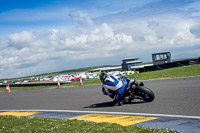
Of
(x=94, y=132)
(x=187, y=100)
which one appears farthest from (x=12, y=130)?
(x=187, y=100)

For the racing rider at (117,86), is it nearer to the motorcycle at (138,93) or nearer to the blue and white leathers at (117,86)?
the blue and white leathers at (117,86)

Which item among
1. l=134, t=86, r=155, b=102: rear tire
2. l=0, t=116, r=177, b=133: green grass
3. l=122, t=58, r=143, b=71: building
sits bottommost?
l=0, t=116, r=177, b=133: green grass

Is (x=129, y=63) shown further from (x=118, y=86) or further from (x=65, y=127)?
(x=65, y=127)

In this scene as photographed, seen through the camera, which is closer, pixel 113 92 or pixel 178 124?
pixel 178 124

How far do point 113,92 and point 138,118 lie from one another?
10.2ft

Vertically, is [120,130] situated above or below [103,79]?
below

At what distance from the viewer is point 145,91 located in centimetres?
989

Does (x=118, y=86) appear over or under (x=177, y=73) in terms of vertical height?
over

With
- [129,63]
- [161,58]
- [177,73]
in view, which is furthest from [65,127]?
[129,63]

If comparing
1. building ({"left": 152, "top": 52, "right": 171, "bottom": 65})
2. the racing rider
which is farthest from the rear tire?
building ({"left": 152, "top": 52, "right": 171, "bottom": 65})

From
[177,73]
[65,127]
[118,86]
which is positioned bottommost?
[65,127]

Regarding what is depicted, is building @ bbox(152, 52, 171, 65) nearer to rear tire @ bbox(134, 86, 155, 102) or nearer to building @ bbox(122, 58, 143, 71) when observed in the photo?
building @ bbox(122, 58, 143, 71)

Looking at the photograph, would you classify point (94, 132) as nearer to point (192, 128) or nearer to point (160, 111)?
point (192, 128)

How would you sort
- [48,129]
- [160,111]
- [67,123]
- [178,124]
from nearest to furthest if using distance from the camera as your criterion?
[178,124] < [48,129] < [67,123] < [160,111]
